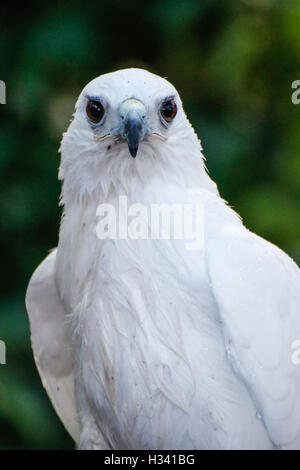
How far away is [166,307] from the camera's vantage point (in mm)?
2074

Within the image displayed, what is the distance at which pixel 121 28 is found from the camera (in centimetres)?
330

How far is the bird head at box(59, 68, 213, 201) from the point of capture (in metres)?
2.08

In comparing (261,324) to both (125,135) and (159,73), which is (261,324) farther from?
(159,73)

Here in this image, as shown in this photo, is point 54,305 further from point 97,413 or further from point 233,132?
point 233,132

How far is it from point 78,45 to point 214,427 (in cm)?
177

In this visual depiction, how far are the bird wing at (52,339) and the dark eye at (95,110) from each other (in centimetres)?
55

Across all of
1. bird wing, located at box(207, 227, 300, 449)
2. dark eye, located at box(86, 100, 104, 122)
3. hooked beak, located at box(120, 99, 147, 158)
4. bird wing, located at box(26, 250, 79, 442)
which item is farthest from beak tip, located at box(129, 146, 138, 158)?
bird wing, located at box(26, 250, 79, 442)

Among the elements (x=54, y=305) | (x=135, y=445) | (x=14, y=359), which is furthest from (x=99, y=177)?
(x=14, y=359)

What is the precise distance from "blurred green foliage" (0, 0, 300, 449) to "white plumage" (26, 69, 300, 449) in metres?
0.96
